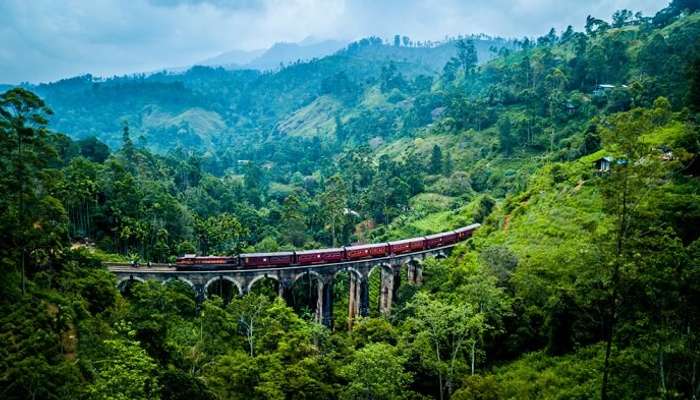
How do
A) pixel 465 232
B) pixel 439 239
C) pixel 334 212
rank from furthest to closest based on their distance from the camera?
pixel 334 212, pixel 465 232, pixel 439 239

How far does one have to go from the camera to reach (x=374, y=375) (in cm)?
2316

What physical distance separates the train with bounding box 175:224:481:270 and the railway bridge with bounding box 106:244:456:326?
48 centimetres

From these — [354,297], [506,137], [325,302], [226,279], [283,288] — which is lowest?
[354,297]

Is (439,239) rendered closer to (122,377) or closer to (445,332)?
(445,332)

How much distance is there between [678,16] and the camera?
101 metres

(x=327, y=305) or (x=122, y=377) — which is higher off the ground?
(x=122, y=377)

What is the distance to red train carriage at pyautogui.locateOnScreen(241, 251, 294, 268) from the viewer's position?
148 feet

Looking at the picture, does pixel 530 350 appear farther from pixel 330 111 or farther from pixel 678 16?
pixel 330 111

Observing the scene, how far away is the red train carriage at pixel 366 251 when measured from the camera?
4849 centimetres

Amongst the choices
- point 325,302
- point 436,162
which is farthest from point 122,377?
point 436,162

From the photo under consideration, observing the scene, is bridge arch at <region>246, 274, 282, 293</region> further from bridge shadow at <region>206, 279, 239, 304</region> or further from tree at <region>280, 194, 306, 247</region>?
tree at <region>280, 194, 306, 247</region>

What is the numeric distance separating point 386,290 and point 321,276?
7107mm

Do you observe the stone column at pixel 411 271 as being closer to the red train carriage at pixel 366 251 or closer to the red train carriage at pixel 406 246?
the red train carriage at pixel 406 246

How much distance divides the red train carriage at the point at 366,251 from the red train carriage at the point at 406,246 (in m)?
0.66
